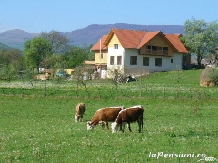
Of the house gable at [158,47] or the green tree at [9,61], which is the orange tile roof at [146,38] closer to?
the house gable at [158,47]

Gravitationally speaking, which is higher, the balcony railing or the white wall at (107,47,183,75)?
the balcony railing

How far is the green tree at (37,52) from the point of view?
121m

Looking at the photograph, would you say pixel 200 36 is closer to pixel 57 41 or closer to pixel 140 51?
pixel 140 51

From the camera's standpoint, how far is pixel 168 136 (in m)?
16.1

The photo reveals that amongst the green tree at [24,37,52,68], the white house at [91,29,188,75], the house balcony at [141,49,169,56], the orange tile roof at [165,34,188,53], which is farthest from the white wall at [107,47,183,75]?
the green tree at [24,37,52,68]

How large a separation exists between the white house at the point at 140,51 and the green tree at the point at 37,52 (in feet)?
113

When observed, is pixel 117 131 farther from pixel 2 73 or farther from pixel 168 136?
pixel 2 73

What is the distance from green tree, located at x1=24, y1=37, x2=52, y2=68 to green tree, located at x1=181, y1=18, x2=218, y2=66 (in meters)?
39.7

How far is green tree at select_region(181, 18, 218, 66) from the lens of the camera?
103 meters

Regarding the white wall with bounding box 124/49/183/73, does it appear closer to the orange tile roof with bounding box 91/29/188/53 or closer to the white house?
the white house

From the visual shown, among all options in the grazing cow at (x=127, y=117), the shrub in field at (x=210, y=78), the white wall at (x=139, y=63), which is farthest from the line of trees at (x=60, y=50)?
the grazing cow at (x=127, y=117)

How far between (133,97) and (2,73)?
40528mm

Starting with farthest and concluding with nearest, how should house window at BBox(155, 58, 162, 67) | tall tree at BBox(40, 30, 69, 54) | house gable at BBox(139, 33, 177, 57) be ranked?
1. tall tree at BBox(40, 30, 69, 54)
2. house window at BBox(155, 58, 162, 67)
3. house gable at BBox(139, 33, 177, 57)

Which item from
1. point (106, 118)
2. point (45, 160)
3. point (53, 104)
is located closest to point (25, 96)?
point (53, 104)
